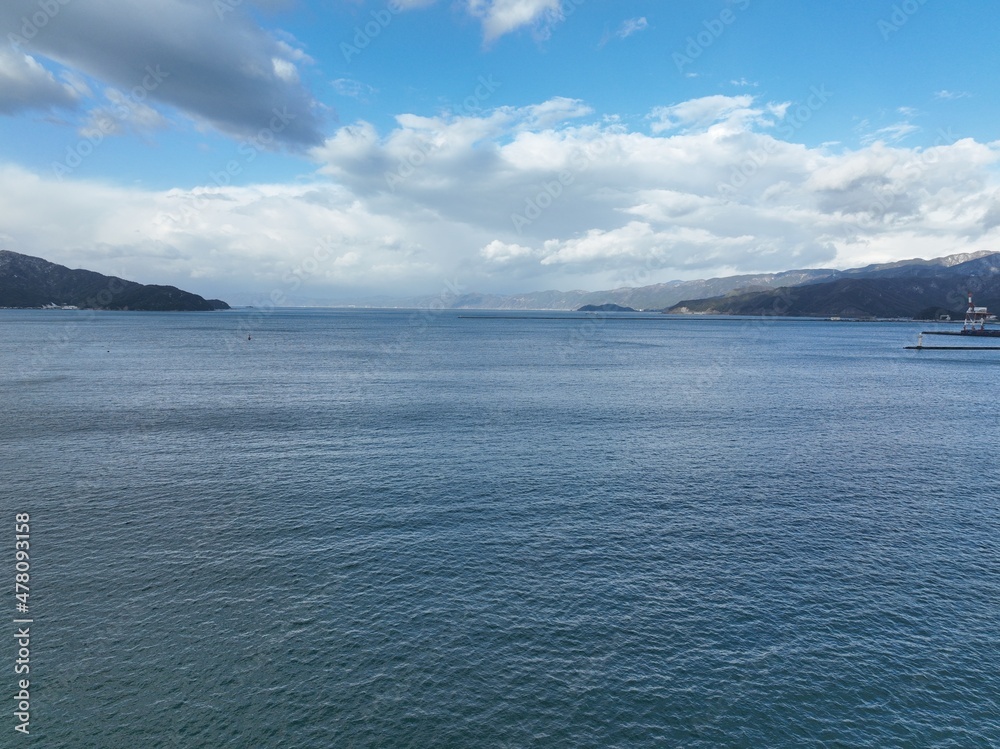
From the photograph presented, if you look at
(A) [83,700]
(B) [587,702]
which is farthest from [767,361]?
(A) [83,700]

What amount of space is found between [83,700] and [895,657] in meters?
49.1

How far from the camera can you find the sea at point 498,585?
31.0 m

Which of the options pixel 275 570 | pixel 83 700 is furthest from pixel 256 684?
pixel 275 570

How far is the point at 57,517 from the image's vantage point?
54.3 meters

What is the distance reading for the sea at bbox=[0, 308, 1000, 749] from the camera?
31.0 metres

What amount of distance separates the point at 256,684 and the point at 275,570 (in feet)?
43.2

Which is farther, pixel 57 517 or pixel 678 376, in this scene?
pixel 678 376

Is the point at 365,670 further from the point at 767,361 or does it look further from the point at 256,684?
the point at 767,361

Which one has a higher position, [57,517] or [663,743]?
[57,517]

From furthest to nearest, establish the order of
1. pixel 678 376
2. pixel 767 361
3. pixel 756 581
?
pixel 767 361 < pixel 678 376 < pixel 756 581

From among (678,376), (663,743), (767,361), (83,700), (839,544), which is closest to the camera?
(663,743)

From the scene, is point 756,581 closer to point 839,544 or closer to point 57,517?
point 839,544

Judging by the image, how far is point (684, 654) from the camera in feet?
118

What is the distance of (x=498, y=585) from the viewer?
43.4 m
